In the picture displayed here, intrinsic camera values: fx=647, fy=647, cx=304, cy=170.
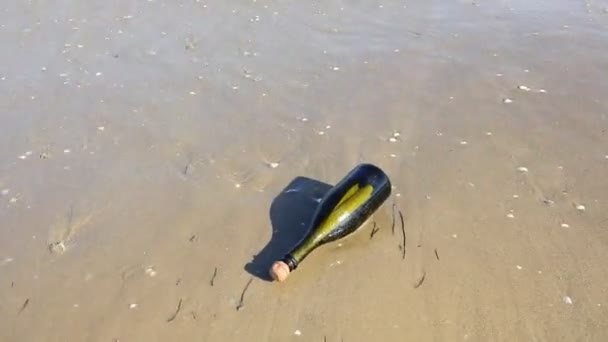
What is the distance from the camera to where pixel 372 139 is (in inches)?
185

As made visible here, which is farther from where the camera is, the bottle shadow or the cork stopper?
the bottle shadow

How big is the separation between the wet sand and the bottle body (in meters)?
0.11

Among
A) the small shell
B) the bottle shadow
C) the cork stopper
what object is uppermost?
the cork stopper

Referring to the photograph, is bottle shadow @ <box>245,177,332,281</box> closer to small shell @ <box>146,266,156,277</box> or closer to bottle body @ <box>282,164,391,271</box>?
bottle body @ <box>282,164,391,271</box>

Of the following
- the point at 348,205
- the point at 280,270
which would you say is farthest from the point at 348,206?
the point at 280,270

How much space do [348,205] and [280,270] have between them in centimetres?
62

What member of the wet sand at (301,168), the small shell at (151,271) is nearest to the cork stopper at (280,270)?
the wet sand at (301,168)

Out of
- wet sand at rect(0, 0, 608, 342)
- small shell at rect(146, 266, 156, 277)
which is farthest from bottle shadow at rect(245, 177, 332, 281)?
small shell at rect(146, 266, 156, 277)

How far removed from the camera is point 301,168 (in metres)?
4.38

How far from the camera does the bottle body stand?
3570 mm

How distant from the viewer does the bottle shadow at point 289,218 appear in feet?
11.7

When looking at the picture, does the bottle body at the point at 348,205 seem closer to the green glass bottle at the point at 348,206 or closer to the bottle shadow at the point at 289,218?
the green glass bottle at the point at 348,206

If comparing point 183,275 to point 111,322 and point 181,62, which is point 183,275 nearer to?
point 111,322

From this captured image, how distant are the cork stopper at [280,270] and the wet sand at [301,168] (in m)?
0.15
